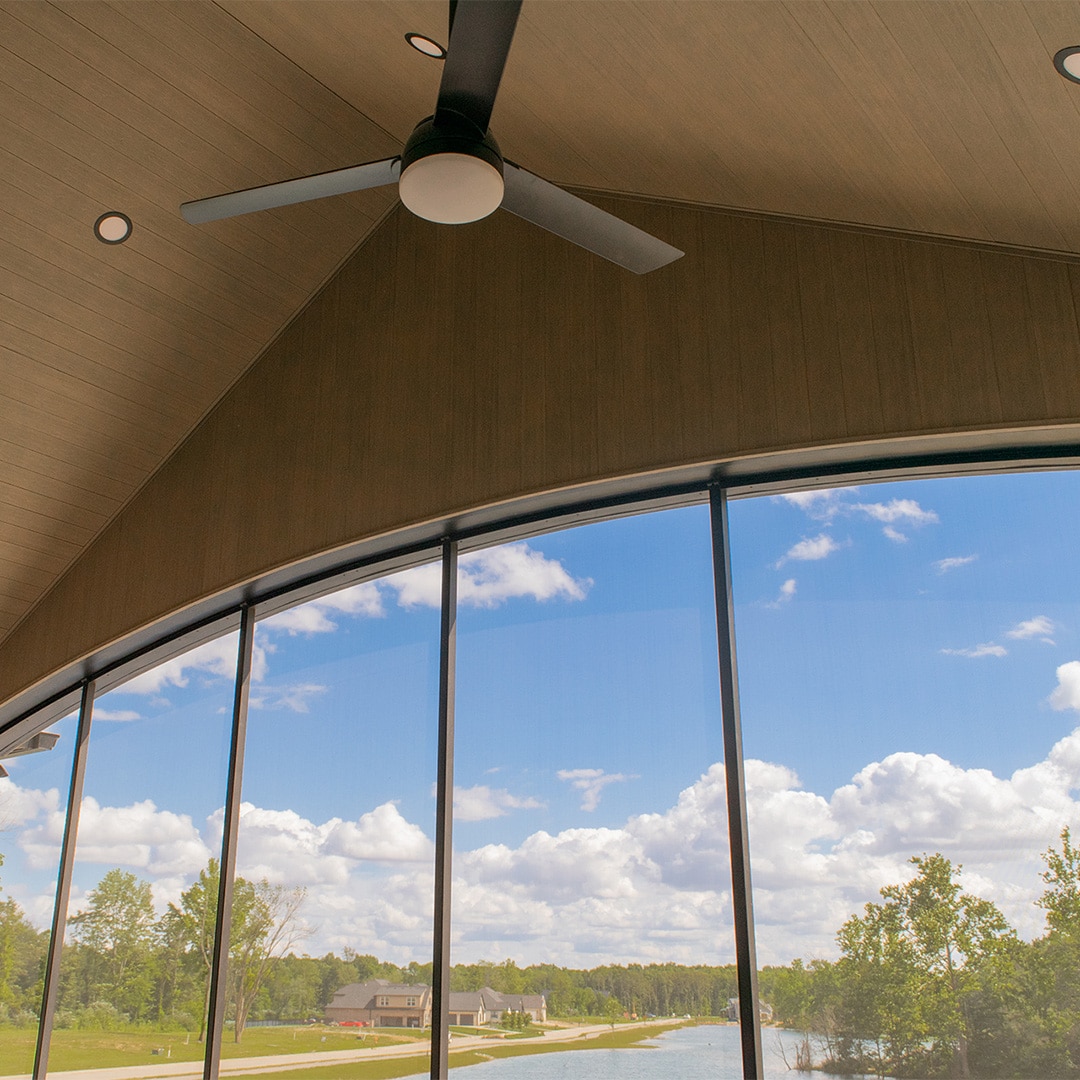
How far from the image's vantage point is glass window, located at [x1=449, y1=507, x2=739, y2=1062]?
3.68 metres

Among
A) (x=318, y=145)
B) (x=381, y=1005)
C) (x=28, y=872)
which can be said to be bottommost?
(x=381, y=1005)

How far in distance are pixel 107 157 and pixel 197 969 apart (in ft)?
11.3

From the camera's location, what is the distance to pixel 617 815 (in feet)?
12.9

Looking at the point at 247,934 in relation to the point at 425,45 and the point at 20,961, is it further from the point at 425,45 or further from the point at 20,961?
the point at 425,45

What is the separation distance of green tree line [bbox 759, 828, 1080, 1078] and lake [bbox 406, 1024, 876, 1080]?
0.11m

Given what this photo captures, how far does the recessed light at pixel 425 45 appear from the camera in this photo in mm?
3535

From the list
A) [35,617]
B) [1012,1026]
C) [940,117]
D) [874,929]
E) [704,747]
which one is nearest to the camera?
[940,117]

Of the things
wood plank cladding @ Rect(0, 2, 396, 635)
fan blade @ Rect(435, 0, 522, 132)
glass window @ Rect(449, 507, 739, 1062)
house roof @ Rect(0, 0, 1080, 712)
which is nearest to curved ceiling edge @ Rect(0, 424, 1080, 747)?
glass window @ Rect(449, 507, 739, 1062)

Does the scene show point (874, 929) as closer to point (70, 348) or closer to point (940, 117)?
point (940, 117)

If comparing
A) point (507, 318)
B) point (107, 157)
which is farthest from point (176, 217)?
point (507, 318)

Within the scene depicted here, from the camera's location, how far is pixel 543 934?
3.93 m

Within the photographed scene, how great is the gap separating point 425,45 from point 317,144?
106 cm

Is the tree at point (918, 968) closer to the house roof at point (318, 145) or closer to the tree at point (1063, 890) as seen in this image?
the tree at point (1063, 890)

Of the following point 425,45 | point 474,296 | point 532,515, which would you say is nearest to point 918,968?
point 532,515
